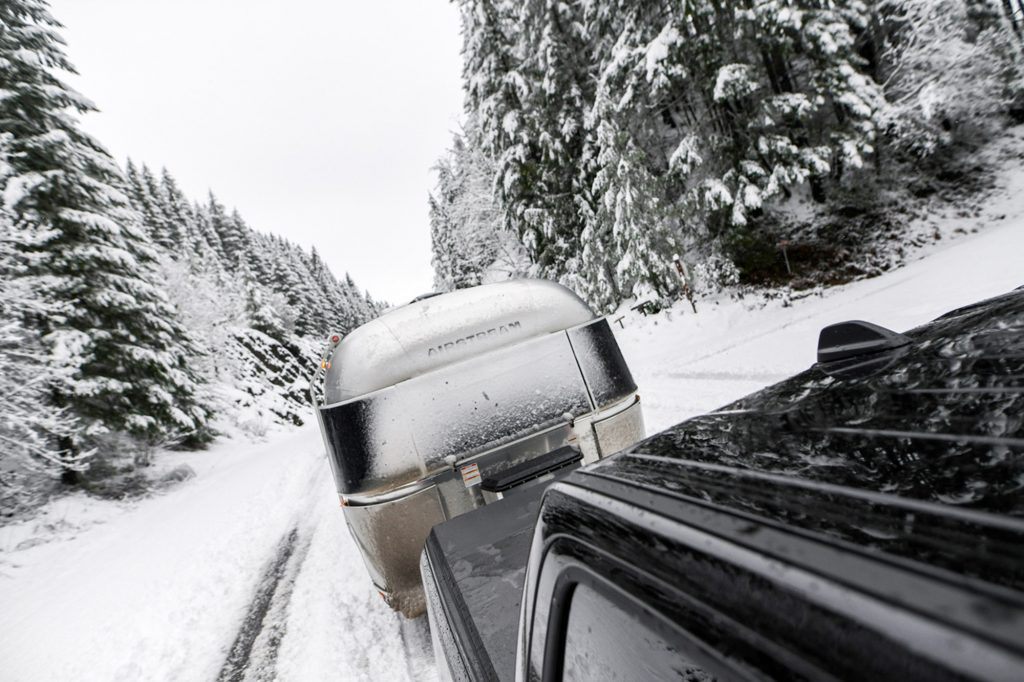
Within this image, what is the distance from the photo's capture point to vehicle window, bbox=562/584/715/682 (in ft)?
2.45

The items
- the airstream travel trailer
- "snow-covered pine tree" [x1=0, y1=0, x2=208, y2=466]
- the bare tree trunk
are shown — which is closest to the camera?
the airstream travel trailer

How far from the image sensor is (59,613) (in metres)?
5.59

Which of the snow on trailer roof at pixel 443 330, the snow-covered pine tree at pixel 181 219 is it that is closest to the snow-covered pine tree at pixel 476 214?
the snow on trailer roof at pixel 443 330

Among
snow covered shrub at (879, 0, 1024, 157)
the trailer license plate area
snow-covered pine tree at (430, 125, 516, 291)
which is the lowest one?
the trailer license plate area

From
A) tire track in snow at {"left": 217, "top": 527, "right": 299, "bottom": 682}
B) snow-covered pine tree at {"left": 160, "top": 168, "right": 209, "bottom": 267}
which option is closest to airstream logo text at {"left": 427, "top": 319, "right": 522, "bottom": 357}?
tire track in snow at {"left": 217, "top": 527, "right": 299, "bottom": 682}

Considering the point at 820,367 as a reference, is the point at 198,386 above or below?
above

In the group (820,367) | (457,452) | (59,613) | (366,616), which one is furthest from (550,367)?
(59,613)

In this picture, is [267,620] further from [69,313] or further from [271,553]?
[69,313]

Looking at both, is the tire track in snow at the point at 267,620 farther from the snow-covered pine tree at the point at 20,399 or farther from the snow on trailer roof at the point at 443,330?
the snow-covered pine tree at the point at 20,399

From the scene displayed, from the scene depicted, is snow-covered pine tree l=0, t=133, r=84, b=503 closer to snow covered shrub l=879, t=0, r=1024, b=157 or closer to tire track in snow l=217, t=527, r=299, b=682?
tire track in snow l=217, t=527, r=299, b=682

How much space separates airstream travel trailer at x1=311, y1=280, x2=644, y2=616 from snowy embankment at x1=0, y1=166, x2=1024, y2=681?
102 cm

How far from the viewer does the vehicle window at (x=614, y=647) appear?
0.75 metres

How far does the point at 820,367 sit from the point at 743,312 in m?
12.6

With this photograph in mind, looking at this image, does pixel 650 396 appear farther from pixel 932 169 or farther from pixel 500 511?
pixel 932 169
